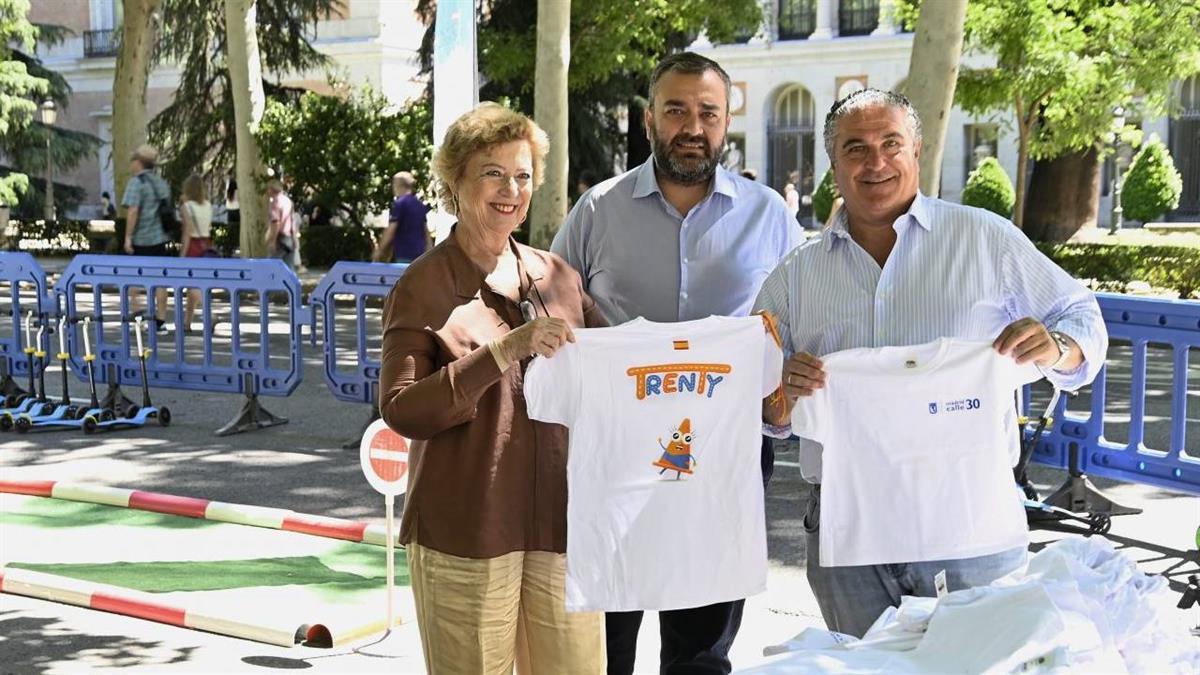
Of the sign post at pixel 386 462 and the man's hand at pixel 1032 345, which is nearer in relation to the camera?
the man's hand at pixel 1032 345

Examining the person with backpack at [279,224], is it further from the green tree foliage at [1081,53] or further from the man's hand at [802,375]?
the man's hand at [802,375]

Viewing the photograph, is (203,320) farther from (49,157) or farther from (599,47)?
(49,157)

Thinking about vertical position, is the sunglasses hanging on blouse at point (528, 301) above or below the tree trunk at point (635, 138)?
below

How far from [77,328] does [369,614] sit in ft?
25.3

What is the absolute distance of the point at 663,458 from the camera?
404cm

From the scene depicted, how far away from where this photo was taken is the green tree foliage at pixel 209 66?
34.8m

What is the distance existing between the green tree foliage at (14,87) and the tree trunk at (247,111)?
558 inches

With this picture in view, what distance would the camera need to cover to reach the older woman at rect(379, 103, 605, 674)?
3828 mm

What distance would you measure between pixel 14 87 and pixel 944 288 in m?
39.2

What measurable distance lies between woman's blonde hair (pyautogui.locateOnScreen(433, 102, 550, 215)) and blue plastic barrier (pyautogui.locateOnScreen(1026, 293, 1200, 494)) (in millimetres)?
4746

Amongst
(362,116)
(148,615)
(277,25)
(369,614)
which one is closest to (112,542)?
(148,615)

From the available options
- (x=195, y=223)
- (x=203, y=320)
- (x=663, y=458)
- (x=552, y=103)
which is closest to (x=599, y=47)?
(x=552, y=103)

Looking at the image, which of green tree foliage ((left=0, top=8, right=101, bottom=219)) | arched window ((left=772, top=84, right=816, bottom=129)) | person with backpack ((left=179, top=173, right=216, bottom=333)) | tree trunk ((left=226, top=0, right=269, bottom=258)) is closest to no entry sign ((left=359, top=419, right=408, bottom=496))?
person with backpack ((left=179, top=173, right=216, bottom=333))

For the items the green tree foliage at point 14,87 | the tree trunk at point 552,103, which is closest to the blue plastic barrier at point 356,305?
the tree trunk at point 552,103
